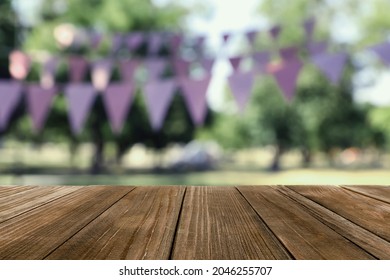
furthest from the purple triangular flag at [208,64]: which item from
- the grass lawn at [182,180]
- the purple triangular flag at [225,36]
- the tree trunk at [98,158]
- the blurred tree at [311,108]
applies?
the blurred tree at [311,108]

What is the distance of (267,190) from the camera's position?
840 millimetres

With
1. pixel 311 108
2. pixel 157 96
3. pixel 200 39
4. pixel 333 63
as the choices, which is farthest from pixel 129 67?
pixel 311 108

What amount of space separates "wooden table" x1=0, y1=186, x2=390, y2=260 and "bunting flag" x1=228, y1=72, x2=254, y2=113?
1994 mm

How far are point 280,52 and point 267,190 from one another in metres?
2.84

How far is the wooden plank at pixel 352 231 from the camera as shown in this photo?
43cm

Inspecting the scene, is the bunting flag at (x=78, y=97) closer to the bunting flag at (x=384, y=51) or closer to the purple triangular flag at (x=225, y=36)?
the purple triangular flag at (x=225, y=36)

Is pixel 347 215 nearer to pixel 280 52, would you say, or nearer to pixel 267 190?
pixel 267 190

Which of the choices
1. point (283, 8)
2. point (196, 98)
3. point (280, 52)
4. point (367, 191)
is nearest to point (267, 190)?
point (367, 191)

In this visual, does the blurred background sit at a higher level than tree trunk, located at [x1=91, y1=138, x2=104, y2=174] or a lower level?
higher

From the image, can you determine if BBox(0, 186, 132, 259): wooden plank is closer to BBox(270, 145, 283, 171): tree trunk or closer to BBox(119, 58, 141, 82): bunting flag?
BBox(119, 58, 141, 82): bunting flag

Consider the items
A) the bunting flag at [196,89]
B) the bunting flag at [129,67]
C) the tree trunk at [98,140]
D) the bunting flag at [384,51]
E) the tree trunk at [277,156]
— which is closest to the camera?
the bunting flag at [384,51]

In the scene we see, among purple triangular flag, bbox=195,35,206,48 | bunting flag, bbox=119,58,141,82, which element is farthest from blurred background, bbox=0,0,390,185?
purple triangular flag, bbox=195,35,206,48

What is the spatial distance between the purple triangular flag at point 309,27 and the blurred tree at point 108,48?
5.91m

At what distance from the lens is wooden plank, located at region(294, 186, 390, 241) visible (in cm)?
54
